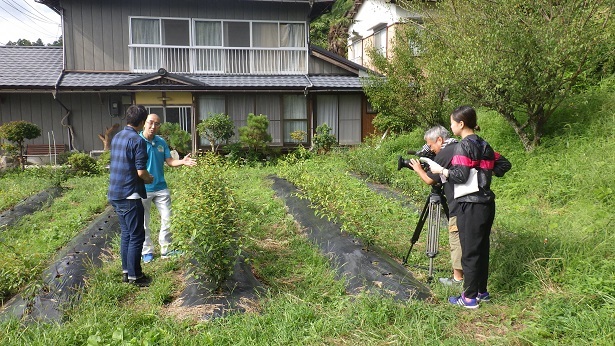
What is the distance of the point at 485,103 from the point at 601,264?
5.32 m

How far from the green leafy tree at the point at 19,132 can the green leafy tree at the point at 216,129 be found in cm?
462

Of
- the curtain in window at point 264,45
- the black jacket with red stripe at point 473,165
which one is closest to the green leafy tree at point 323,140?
the curtain in window at point 264,45

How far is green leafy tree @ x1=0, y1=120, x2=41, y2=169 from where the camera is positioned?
1249cm

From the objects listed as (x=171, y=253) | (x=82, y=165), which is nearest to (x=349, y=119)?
(x=82, y=165)

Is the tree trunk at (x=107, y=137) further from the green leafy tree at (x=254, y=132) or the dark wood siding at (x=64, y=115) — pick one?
the green leafy tree at (x=254, y=132)

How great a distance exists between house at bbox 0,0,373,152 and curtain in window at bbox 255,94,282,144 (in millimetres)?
35

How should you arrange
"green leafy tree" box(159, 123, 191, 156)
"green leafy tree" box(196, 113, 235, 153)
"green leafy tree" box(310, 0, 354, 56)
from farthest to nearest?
"green leafy tree" box(310, 0, 354, 56), "green leafy tree" box(196, 113, 235, 153), "green leafy tree" box(159, 123, 191, 156)

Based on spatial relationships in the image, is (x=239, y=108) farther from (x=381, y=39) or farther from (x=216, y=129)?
(x=381, y=39)

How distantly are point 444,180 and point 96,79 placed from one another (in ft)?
44.6

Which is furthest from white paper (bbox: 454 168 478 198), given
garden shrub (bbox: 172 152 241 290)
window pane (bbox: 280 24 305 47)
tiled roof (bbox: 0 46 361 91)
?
window pane (bbox: 280 24 305 47)

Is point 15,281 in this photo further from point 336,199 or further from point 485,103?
point 485,103

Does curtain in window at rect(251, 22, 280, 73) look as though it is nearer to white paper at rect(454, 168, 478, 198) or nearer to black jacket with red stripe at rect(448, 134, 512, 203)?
black jacket with red stripe at rect(448, 134, 512, 203)

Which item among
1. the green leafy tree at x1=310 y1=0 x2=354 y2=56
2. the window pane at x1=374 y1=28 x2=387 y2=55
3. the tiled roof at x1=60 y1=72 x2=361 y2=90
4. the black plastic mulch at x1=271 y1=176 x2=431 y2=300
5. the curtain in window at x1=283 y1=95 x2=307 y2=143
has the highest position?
the green leafy tree at x1=310 y1=0 x2=354 y2=56

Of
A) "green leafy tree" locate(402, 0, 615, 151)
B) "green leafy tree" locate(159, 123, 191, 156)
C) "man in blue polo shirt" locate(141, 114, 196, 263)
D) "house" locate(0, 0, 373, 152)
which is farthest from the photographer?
"house" locate(0, 0, 373, 152)
